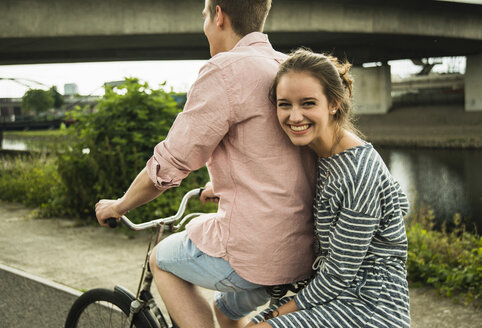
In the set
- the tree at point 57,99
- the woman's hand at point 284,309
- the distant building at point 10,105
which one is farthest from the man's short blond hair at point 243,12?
the tree at point 57,99

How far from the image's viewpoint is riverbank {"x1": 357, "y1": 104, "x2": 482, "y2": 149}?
25281 mm

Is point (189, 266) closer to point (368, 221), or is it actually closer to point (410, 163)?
point (368, 221)

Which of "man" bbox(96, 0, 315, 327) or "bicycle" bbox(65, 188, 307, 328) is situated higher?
"man" bbox(96, 0, 315, 327)

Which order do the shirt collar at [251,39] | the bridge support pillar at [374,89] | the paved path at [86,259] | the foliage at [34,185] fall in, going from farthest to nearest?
the bridge support pillar at [374,89] < the foliage at [34,185] < the paved path at [86,259] < the shirt collar at [251,39]

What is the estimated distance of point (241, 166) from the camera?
6.19ft

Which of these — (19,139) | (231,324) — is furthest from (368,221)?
(19,139)

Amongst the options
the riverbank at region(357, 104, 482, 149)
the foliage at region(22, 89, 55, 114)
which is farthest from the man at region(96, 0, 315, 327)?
the foliage at region(22, 89, 55, 114)

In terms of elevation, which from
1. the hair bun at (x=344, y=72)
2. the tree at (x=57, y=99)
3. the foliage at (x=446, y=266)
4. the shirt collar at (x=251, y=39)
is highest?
the tree at (x=57, y=99)

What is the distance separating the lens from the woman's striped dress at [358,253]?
169cm

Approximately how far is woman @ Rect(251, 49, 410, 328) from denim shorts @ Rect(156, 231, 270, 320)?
0.23 m

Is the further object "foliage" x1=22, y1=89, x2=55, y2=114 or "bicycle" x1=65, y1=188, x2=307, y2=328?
"foliage" x1=22, y1=89, x2=55, y2=114

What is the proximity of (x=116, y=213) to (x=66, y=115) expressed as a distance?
5482 millimetres

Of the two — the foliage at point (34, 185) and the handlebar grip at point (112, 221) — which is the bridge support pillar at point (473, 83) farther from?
the handlebar grip at point (112, 221)

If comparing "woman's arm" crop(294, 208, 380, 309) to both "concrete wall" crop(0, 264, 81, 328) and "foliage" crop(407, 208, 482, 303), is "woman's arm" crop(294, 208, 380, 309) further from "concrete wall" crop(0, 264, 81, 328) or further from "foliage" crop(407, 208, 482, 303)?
"concrete wall" crop(0, 264, 81, 328)
